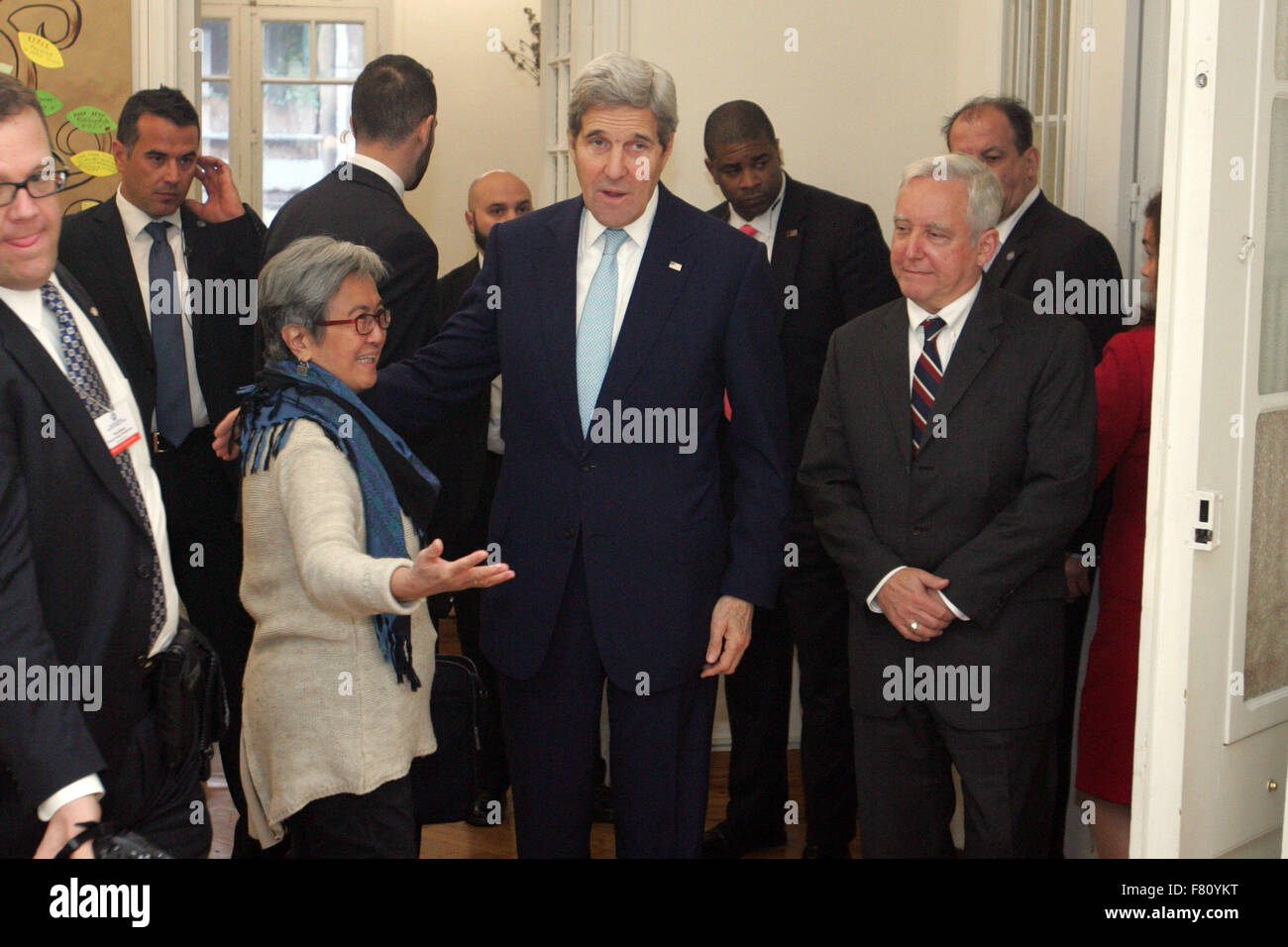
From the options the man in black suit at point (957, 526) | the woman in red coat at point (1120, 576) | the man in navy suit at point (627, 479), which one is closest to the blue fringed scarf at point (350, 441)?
the man in navy suit at point (627, 479)

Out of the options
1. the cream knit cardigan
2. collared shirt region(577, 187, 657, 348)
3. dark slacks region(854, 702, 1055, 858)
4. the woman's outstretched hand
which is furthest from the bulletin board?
dark slacks region(854, 702, 1055, 858)

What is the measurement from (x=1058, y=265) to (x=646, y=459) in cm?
140

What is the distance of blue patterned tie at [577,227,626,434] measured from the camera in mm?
2559

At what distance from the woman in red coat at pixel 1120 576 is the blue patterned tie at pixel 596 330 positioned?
1.12 m

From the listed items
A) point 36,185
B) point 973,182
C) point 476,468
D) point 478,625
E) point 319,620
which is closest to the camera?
point 36,185

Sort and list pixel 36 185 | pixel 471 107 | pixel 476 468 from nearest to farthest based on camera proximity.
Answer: pixel 36 185, pixel 476 468, pixel 471 107

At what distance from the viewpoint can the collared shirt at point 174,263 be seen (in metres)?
3.62

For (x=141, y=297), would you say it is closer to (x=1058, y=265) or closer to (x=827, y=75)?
(x=1058, y=265)

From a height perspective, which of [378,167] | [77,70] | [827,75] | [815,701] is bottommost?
[815,701]

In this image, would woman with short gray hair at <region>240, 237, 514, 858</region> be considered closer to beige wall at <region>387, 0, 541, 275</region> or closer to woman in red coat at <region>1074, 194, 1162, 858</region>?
woman in red coat at <region>1074, 194, 1162, 858</region>

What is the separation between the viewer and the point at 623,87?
2.49 meters

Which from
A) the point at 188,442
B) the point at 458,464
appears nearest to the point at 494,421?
the point at 458,464

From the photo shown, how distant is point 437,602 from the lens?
3.46 m

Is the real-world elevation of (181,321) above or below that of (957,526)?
above
